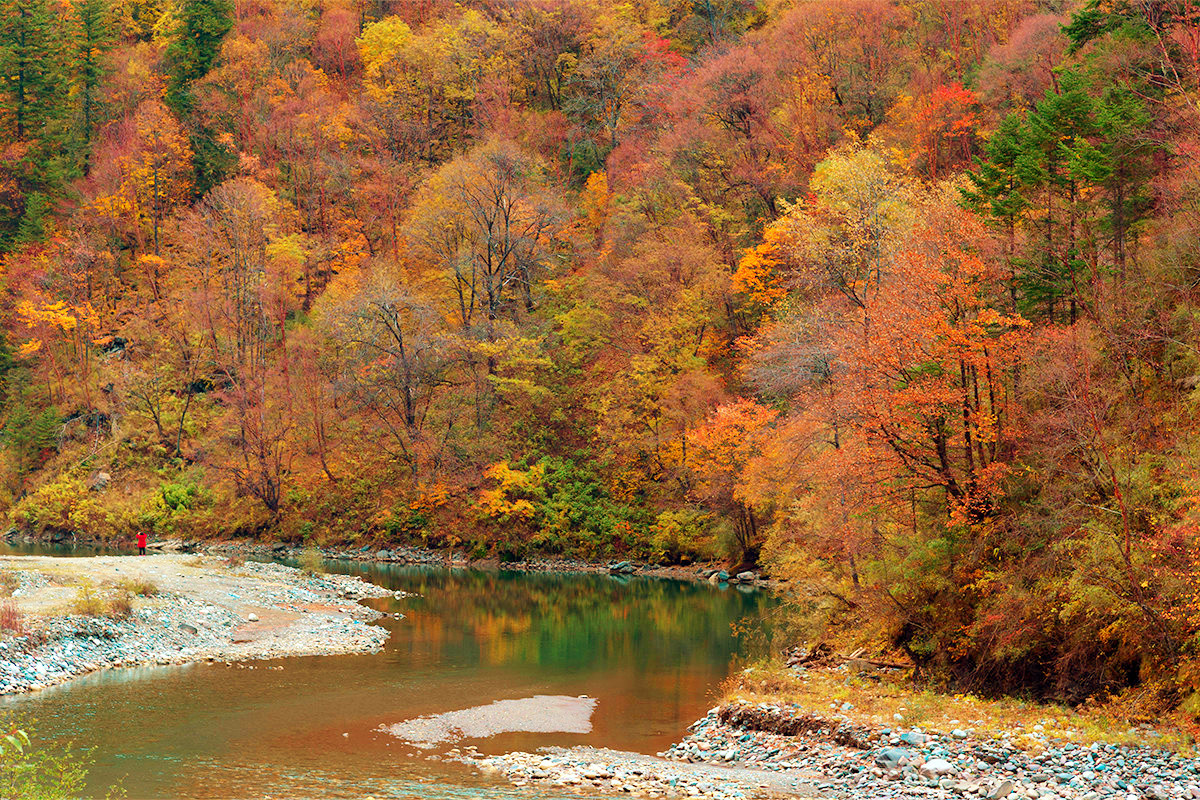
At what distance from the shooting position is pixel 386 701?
20.9 m

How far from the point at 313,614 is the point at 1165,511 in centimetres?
2491

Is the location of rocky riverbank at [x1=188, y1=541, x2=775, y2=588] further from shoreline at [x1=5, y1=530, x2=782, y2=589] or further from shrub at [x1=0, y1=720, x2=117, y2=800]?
Answer: shrub at [x1=0, y1=720, x2=117, y2=800]

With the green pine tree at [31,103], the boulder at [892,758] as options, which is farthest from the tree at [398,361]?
the boulder at [892,758]

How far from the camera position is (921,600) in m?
21.7

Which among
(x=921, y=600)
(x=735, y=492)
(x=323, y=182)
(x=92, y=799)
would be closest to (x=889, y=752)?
(x=921, y=600)

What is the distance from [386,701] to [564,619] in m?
13.6

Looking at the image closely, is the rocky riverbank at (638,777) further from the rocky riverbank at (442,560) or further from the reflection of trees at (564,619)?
the rocky riverbank at (442,560)

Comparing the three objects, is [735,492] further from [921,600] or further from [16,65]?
[16,65]

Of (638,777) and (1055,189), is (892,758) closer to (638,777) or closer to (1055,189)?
(638,777)

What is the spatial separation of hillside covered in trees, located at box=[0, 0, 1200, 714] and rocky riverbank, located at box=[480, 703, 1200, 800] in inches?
92.9

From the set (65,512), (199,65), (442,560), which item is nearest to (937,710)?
(442,560)

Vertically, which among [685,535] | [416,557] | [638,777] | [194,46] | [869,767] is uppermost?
[194,46]

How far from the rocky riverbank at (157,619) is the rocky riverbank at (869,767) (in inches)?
453

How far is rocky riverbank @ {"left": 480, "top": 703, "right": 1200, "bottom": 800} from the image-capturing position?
1405cm
